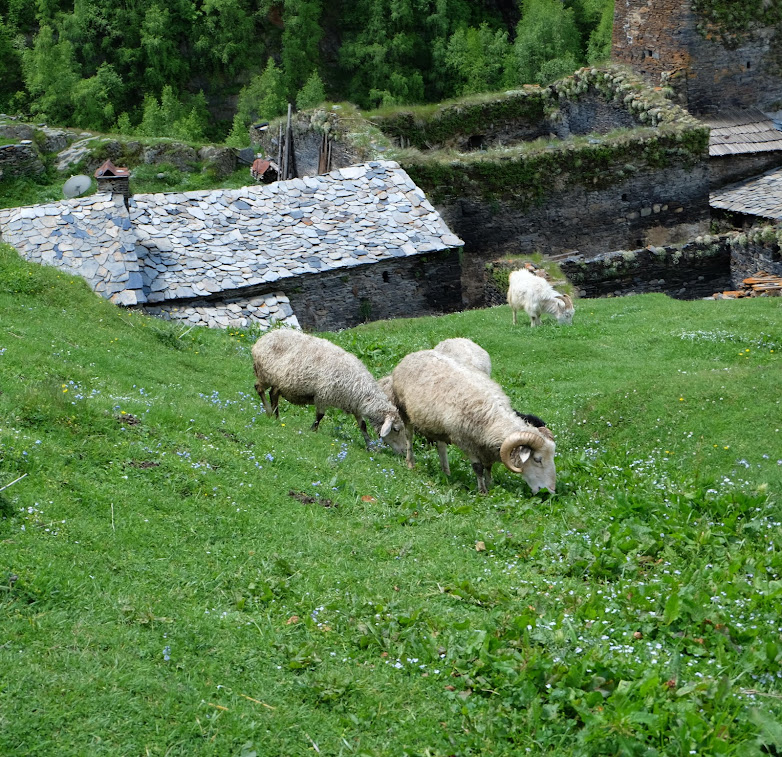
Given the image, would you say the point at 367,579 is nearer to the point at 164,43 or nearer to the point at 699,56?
the point at 699,56

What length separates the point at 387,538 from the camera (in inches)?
359

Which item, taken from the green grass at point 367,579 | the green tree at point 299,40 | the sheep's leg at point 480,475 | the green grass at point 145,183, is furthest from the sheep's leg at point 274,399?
the green tree at point 299,40

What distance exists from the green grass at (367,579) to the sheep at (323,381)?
1.48 ft

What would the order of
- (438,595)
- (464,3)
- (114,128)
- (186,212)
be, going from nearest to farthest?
(438,595) → (186,212) → (114,128) → (464,3)

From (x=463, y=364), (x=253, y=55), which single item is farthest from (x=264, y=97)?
(x=463, y=364)

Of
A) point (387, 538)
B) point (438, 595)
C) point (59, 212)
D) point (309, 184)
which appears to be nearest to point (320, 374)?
point (387, 538)

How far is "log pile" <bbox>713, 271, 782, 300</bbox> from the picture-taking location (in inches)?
933

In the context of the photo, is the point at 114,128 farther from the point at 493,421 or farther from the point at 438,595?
the point at 438,595

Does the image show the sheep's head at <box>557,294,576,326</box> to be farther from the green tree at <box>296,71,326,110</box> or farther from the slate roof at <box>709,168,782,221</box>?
the green tree at <box>296,71,326,110</box>

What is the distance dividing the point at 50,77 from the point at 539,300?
32.8 m

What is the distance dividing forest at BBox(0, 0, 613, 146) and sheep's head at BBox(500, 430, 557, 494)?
113ft

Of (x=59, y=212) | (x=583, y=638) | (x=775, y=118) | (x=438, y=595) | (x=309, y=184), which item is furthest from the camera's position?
(x=775, y=118)

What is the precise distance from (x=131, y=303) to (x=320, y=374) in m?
8.36

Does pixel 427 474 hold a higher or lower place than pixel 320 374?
lower
